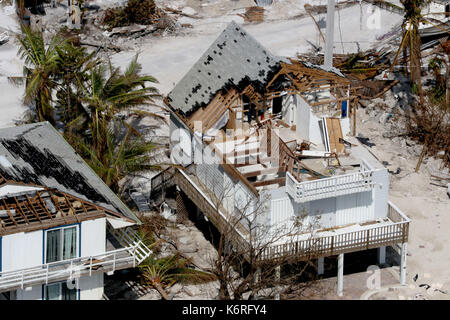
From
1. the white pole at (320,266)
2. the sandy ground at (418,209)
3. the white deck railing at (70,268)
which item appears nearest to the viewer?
the white deck railing at (70,268)

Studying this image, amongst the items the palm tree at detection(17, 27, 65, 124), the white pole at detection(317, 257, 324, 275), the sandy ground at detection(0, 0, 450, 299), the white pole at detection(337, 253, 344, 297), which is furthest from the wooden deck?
the palm tree at detection(17, 27, 65, 124)

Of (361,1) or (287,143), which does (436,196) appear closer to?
(287,143)

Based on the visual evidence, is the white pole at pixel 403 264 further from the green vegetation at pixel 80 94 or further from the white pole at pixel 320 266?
the green vegetation at pixel 80 94

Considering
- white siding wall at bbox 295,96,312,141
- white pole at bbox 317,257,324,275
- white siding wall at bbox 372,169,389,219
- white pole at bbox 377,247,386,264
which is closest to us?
white siding wall at bbox 372,169,389,219

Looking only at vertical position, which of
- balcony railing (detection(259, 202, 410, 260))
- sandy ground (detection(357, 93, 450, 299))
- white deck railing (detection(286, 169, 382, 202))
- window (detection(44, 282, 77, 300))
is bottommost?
sandy ground (detection(357, 93, 450, 299))

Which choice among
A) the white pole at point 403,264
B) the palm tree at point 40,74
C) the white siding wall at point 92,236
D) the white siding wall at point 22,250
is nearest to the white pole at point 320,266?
the white pole at point 403,264

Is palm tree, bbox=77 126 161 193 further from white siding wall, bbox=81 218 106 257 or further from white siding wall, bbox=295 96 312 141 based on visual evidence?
white siding wall, bbox=81 218 106 257

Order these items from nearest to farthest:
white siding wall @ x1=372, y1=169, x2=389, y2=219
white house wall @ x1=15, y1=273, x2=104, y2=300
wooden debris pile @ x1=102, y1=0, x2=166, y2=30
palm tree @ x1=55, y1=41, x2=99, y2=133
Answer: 1. white house wall @ x1=15, y1=273, x2=104, y2=300
2. white siding wall @ x1=372, y1=169, x2=389, y2=219
3. palm tree @ x1=55, y1=41, x2=99, y2=133
4. wooden debris pile @ x1=102, y1=0, x2=166, y2=30
